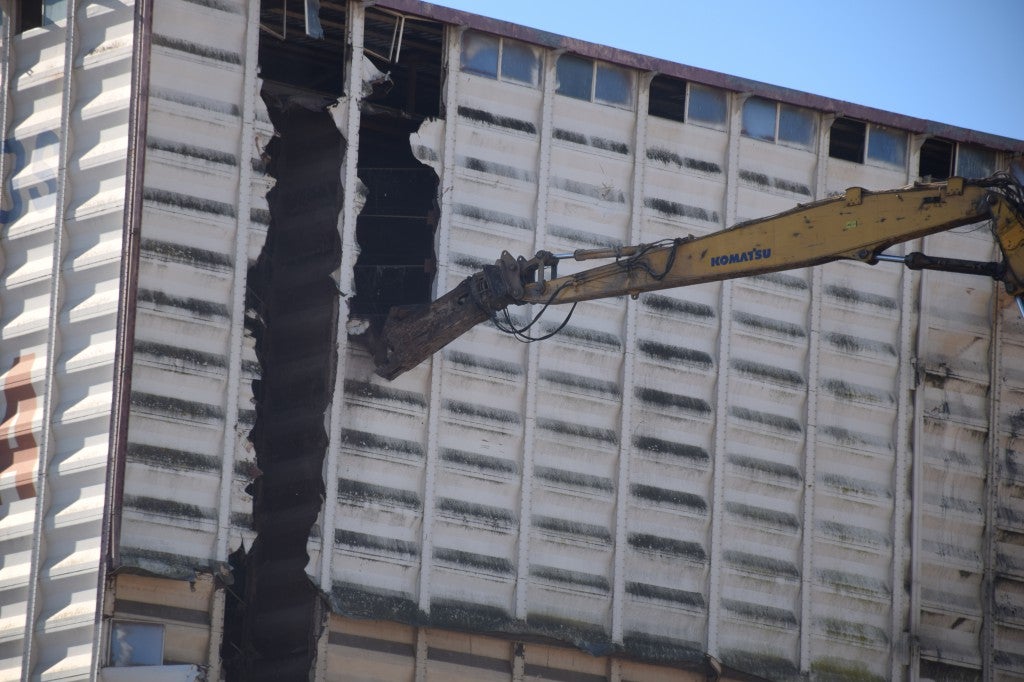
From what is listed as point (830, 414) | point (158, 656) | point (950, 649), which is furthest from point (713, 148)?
point (158, 656)

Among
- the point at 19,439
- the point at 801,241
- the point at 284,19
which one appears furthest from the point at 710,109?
the point at 19,439

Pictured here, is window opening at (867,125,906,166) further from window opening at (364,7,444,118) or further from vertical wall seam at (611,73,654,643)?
window opening at (364,7,444,118)

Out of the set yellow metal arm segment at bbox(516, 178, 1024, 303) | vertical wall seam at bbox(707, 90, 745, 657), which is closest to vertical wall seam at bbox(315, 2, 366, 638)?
yellow metal arm segment at bbox(516, 178, 1024, 303)

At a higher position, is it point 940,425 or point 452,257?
point 452,257

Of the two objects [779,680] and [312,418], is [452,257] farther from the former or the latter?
[779,680]

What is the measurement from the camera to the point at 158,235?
41.5ft

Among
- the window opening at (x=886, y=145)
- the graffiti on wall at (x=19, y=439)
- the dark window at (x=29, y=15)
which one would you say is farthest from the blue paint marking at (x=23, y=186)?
the window opening at (x=886, y=145)

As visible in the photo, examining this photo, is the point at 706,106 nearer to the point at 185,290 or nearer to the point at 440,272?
the point at 440,272

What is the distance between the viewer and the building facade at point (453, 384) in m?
11.9

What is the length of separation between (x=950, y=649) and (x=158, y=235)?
26.4ft

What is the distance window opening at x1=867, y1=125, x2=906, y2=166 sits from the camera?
15078mm

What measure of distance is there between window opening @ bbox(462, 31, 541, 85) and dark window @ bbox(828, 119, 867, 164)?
3.04 meters

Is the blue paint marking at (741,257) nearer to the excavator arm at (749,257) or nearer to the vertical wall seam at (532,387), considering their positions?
the excavator arm at (749,257)

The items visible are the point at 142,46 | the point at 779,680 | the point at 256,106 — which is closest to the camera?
the point at 142,46
